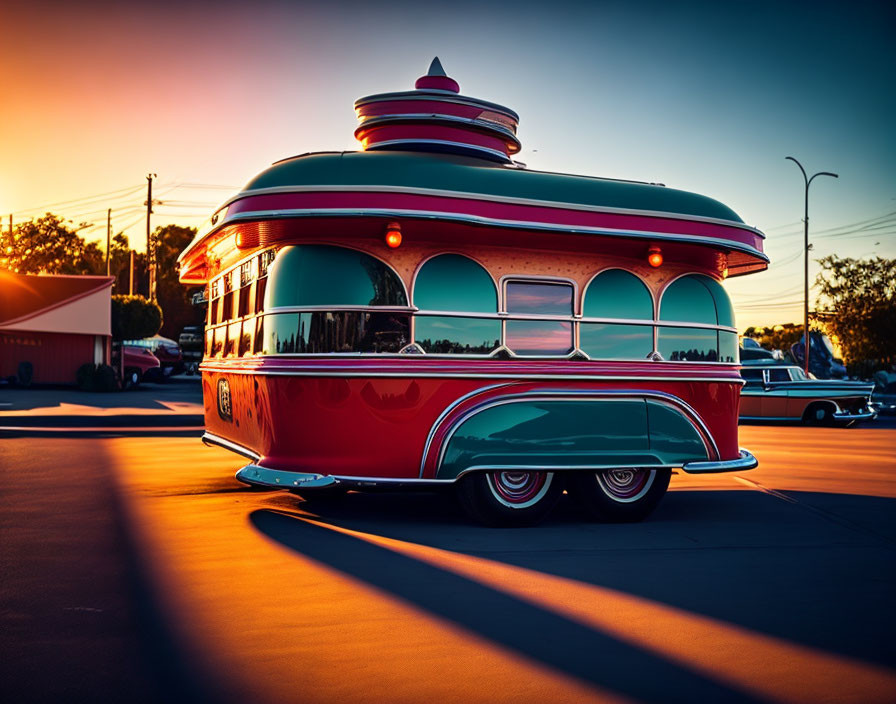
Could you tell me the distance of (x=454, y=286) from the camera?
316 inches

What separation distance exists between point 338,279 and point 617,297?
2.76m

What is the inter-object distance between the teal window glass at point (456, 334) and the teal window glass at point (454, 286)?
0.11 metres

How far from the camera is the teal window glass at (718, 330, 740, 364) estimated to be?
30.3 feet

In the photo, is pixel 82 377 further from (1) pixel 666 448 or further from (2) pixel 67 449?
(1) pixel 666 448

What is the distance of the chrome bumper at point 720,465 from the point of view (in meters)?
8.48

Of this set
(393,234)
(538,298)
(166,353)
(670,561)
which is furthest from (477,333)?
(166,353)

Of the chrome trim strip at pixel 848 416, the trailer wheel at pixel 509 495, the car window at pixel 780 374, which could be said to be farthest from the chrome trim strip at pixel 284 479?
the chrome trim strip at pixel 848 416

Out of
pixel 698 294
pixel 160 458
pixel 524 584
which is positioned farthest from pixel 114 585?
pixel 160 458

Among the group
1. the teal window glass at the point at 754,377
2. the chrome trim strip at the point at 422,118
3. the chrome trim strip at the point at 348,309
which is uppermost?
the chrome trim strip at the point at 422,118

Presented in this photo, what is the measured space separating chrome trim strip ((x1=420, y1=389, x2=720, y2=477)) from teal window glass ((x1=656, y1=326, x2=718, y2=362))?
0.48m

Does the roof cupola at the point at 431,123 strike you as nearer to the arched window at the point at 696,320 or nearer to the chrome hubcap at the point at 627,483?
the arched window at the point at 696,320

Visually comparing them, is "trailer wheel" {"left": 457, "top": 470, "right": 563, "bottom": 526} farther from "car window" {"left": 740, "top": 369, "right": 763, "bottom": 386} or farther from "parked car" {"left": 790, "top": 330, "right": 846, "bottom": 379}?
"parked car" {"left": 790, "top": 330, "right": 846, "bottom": 379}

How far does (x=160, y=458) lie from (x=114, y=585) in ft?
27.1

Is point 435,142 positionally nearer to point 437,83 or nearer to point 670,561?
point 437,83
